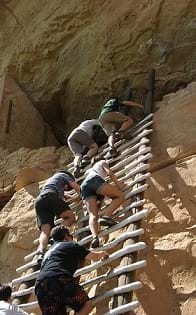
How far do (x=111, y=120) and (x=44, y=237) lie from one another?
7.12 ft

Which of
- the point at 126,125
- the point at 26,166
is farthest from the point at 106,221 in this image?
the point at 26,166

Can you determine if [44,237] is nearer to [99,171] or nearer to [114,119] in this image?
[99,171]

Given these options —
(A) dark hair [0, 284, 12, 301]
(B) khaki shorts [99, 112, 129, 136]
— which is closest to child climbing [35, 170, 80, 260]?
(A) dark hair [0, 284, 12, 301]

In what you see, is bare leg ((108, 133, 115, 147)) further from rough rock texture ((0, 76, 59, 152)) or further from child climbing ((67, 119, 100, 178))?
rough rock texture ((0, 76, 59, 152))

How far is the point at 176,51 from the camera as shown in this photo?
330 inches

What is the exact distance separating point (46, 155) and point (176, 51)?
2.22 meters

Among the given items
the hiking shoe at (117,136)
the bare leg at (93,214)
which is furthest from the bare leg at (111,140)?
the bare leg at (93,214)

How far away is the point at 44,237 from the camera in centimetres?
524

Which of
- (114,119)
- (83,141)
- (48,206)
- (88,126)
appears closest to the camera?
(48,206)

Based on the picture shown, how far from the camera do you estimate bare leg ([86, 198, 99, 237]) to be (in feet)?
15.9

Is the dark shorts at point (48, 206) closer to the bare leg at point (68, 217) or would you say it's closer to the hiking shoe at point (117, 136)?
the bare leg at point (68, 217)

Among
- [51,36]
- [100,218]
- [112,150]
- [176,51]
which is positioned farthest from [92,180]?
[51,36]

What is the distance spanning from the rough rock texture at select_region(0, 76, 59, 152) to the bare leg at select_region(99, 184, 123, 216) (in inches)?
144

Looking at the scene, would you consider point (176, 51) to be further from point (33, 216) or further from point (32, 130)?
point (33, 216)
